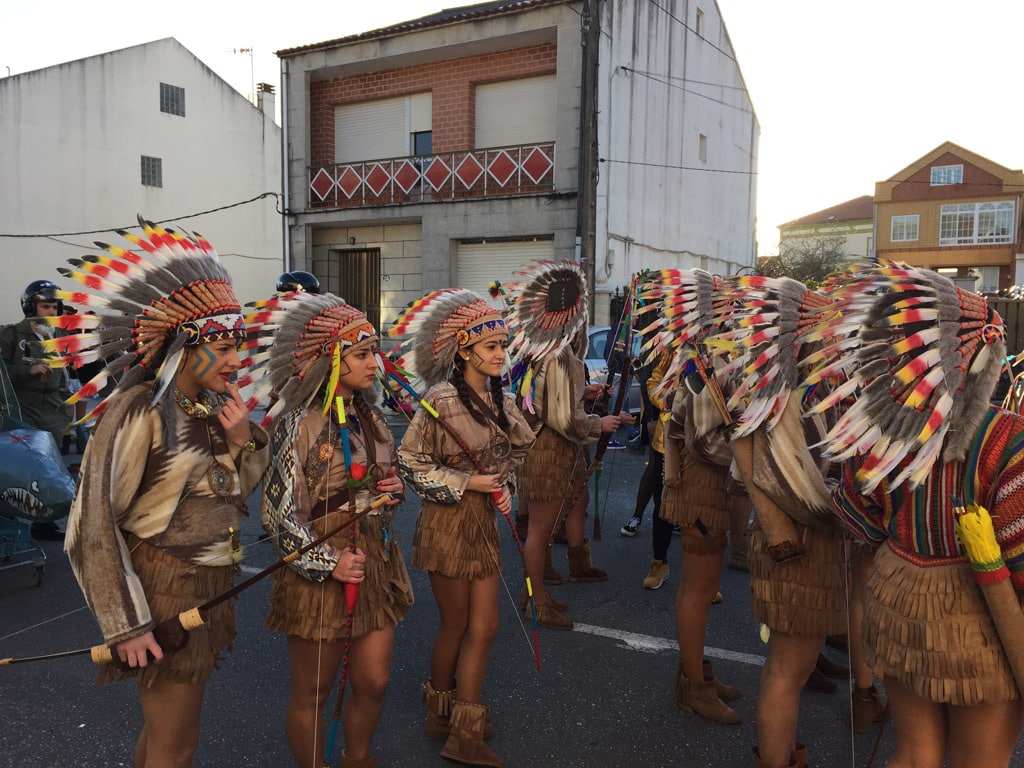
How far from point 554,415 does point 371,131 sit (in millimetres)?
14977

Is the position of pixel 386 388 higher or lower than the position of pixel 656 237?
lower

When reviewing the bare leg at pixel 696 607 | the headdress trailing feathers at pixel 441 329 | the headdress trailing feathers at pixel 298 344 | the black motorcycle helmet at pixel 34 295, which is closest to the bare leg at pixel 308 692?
the headdress trailing feathers at pixel 298 344

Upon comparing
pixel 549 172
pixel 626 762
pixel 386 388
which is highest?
pixel 549 172

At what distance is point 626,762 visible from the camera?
3.09m

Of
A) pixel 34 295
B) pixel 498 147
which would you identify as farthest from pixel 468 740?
pixel 498 147

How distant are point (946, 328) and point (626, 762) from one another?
6.91 ft

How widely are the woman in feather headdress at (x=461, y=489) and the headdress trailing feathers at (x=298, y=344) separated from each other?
1.73 ft

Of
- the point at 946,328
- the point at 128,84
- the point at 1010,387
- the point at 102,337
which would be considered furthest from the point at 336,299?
the point at 128,84

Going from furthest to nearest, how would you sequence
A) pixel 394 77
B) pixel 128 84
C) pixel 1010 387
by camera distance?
1. pixel 128 84
2. pixel 394 77
3. pixel 1010 387

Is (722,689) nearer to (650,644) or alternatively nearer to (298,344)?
(650,644)

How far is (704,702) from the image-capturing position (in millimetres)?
3400

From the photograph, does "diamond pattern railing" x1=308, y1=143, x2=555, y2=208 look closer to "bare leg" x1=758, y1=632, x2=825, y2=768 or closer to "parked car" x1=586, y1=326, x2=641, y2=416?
"parked car" x1=586, y1=326, x2=641, y2=416

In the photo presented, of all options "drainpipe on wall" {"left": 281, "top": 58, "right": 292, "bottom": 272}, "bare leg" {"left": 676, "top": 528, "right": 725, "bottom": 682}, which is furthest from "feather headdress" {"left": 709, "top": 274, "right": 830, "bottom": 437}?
"drainpipe on wall" {"left": 281, "top": 58, "right": 292, "bottom": 272}

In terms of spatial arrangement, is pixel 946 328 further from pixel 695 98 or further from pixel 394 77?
pixel 695 98
